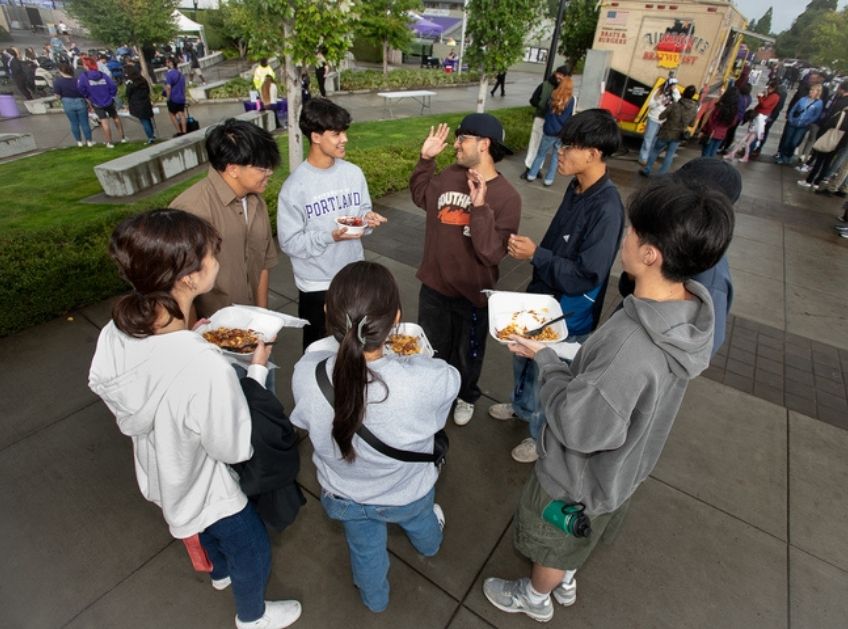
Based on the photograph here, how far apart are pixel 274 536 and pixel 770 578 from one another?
2871 mm

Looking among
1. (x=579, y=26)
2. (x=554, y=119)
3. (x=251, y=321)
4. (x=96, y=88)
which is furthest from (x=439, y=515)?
(x=579, y=26)

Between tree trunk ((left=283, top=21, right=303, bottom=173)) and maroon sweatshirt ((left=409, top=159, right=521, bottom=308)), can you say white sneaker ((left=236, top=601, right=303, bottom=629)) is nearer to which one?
maroon sweatshirt ((left=409, top=159, right=521, bottom=308))

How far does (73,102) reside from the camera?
9984mm

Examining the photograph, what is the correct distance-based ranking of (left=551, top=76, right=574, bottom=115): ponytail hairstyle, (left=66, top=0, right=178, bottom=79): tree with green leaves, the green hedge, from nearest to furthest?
the green hedge, (left=551, top=76, right=574, bottom=115): ponytail hairstyle, (left=66, top=0, right=178, bottom=79): tree with green leaves

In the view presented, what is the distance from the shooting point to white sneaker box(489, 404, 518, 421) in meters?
3.55

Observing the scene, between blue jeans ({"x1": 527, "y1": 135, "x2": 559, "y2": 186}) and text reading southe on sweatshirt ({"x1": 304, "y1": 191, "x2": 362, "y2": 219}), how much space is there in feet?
20.4

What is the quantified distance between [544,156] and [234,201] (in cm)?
754

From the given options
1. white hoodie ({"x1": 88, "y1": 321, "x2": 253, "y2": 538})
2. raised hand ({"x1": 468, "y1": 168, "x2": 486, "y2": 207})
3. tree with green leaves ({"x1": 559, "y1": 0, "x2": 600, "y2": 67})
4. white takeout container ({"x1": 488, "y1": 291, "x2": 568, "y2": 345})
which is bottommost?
white takeout container ({"x1": 488, "y1": 291, "x2": 568, "y2": 345})

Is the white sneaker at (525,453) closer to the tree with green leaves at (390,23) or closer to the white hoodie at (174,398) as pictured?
the white hoodie at (174,398)

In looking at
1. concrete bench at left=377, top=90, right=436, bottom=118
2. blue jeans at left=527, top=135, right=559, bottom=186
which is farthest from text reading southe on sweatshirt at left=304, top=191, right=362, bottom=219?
concrete bench at left=377, top=90, right=436, bottom=118

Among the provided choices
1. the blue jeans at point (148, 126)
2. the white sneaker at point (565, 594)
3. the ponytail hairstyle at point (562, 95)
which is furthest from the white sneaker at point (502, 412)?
the blue jeans at point (148, 126)

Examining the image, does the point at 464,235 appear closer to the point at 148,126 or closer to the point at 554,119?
the point at 554,119

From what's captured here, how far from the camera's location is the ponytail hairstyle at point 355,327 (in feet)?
4.84

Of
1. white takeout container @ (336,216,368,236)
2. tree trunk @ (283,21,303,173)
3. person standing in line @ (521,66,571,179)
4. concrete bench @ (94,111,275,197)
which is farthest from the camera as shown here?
person standing in line @ (521,66,571,179)
